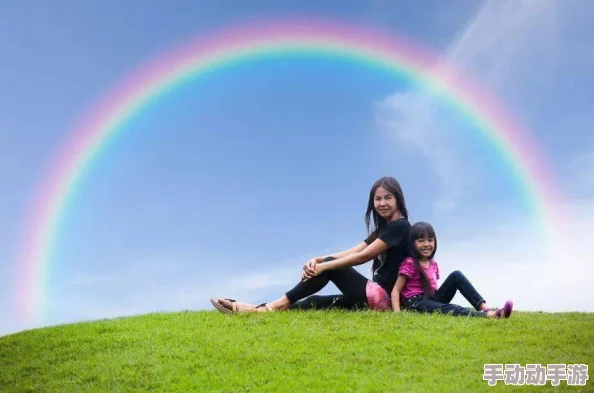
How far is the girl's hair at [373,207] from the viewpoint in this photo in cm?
1248

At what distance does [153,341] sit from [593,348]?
7.16 metres

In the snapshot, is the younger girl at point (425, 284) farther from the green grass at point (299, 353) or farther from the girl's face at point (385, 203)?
the girl's face at point (385, 203)

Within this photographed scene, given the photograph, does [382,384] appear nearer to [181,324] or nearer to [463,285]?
[463,285]

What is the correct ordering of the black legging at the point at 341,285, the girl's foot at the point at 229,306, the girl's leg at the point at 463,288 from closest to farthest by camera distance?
the black legging at the point at 341,285
the girl's leg at the point at 463,288
the girl's foot at the point at 229,306

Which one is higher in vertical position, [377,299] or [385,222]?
[385,222]

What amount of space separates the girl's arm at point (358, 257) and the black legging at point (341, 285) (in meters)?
0.15

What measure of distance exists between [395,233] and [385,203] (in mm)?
581

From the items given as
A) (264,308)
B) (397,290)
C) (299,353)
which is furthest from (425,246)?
(299,353)

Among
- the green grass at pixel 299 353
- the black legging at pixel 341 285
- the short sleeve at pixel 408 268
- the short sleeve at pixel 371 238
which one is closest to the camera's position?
the green grass at pixel 299 353

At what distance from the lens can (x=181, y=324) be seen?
13117mm

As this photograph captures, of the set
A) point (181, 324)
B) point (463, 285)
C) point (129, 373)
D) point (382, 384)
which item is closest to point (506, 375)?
point (382, 384)

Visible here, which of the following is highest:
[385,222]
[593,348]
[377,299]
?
[385,222]

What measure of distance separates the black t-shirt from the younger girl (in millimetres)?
180

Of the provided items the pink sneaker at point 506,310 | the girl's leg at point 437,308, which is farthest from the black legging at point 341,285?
the pink sneaker at point 506,310
